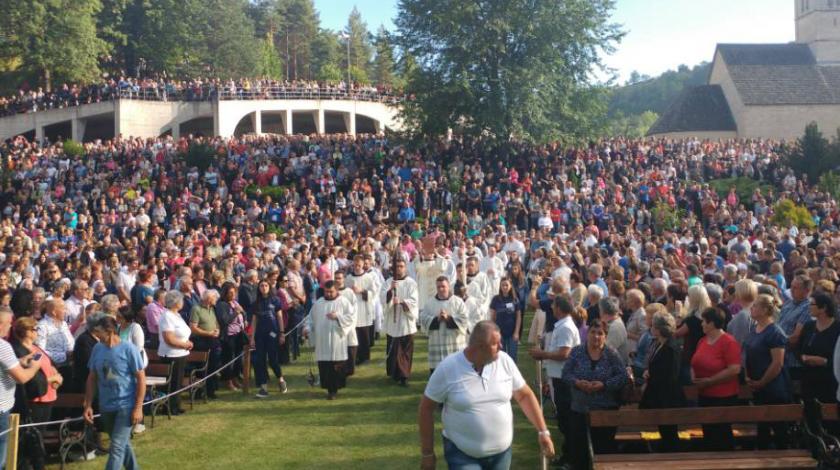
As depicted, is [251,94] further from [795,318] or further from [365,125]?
[795,318]

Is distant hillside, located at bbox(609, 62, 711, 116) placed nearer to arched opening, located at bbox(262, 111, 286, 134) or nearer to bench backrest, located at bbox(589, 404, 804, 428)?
arched opening, located at bbox(262, 111, 286, 134)

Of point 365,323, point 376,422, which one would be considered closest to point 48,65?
point 365,323

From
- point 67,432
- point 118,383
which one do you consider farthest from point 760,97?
point 118,383

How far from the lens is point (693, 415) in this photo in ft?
23.8

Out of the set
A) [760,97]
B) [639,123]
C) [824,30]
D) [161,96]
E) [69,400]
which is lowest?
[69,400]

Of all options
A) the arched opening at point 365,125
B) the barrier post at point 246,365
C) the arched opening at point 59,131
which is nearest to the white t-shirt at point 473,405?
the barrier post at point 246,365

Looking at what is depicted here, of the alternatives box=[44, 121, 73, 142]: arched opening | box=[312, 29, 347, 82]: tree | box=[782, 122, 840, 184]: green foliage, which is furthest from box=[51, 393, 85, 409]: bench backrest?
box=[312, 29, 347, 82]: tree

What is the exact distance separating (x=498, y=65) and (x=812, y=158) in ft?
42.2

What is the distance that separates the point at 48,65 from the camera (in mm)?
50969

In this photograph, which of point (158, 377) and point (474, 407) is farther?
point (158, 377)

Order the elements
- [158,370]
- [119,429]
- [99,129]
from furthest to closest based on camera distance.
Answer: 1. [99,129]
2. [158,370]
3. [119,429]

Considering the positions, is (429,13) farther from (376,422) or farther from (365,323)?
(376,422)

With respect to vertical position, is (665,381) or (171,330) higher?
(171,330)

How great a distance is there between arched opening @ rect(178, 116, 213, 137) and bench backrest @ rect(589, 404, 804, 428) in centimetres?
4652
